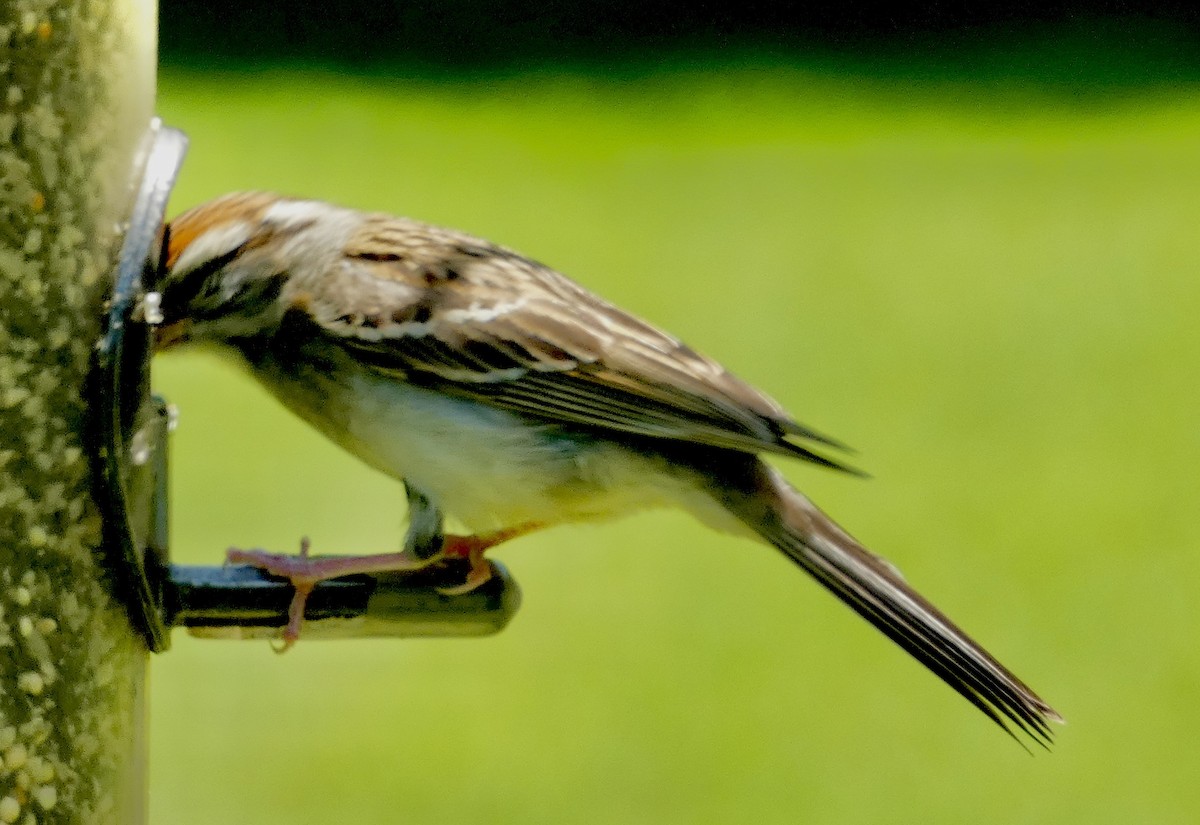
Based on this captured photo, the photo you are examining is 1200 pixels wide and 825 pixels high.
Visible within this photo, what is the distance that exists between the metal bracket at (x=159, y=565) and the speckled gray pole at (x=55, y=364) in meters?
0.03

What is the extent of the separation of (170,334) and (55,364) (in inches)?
23.7

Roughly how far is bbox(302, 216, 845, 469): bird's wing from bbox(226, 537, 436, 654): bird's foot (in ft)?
1.00

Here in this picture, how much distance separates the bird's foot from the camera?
2.79m

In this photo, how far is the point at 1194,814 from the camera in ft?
16.5

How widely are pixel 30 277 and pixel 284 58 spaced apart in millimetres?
9431

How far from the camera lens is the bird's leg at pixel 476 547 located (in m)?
3.12

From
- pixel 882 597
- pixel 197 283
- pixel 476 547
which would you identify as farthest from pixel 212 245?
pixel 882 597

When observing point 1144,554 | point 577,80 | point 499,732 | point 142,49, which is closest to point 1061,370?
point 1144,554

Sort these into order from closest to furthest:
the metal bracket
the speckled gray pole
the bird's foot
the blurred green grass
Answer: the speckled gray pole < the metal bracket < the bird's foot < the blurred green grass

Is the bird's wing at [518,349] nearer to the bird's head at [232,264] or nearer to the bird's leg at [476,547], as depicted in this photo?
the bird's head at [232,264]

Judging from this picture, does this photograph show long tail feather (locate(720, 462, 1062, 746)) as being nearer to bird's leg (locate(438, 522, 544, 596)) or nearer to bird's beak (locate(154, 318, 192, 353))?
bird's leg (locate(438, 522, 544, 596))

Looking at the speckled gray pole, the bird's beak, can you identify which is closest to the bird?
the bird's beak

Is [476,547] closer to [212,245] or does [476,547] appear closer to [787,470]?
[212,245]

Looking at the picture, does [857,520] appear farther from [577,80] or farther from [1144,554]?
[577,80]
